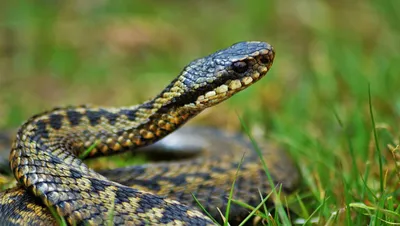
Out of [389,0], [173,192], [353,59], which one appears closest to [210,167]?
[173,192]

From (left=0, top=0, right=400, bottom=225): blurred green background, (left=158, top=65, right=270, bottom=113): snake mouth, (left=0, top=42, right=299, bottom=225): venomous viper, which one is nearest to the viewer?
(left=0, top=42, right=299, bottom=225): venomous viper

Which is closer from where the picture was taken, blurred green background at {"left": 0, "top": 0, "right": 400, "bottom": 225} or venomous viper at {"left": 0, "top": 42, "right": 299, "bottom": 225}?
venomous viper at {"left": 0, "top": 42, "right": 299, "bottom": 225}

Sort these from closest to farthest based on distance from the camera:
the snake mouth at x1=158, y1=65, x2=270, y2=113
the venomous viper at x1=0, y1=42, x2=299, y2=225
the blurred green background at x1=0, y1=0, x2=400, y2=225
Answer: the venomous viper at x1=0, y1=42, x2=299, y2=225, the snake mouth at x1=158, y1=65, x2=270, y2=113, the blurred green background at x1=0, y1=0, x2=400, y2=225

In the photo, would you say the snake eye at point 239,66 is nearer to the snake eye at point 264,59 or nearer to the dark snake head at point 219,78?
the dark snake head at point 219,78

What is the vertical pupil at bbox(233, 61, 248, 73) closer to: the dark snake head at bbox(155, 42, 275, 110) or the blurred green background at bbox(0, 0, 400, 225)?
the dark snake head at bbox(155, 42, 275, 110)

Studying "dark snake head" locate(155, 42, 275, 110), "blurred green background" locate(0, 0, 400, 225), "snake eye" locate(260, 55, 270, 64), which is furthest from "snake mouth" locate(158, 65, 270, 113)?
"blurred green background" locate(0, 0, 400, 225)

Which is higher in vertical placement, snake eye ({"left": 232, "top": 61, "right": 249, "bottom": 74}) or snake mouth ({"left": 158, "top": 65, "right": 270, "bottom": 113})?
snake eye ({"left": 232, "top": 61, "right": 249, "bottom": 74})

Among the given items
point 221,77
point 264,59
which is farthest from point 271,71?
point 221,77
